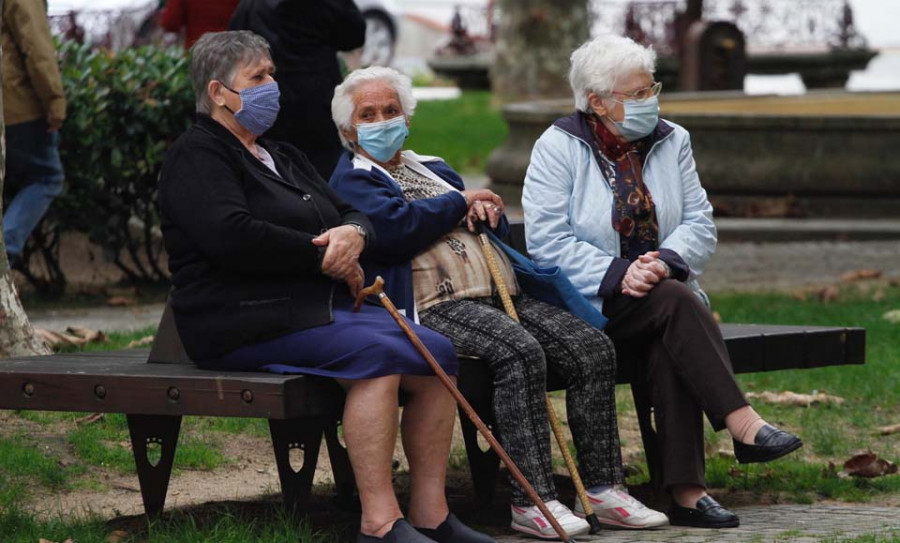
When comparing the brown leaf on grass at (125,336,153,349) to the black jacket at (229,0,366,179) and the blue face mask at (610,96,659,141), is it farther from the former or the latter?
the blue face mask at (610,96,659,141)

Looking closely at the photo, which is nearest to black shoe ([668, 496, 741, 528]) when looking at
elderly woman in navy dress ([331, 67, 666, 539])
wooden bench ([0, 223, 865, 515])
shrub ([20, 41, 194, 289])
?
elderly woman in navy dress ([331, 67, 666, 539])

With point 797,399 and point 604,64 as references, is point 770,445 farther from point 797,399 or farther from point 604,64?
point 797,399

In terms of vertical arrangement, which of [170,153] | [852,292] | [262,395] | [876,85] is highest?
[170,153]

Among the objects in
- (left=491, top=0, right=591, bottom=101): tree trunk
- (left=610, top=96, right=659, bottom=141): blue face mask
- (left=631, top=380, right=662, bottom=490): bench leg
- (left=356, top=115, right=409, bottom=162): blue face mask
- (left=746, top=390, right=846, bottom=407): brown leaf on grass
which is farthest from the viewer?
(left=491, top=0, right=591, bottom=101): tree trunk

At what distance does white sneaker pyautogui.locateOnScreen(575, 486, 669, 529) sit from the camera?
5617mm

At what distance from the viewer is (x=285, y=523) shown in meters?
5.34

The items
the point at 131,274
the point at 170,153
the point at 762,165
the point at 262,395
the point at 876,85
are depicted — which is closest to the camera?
the point at 262,395

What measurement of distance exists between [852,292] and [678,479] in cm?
579

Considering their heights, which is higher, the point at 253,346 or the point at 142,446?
the point at 253,346

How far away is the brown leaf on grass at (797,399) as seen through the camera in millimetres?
8000

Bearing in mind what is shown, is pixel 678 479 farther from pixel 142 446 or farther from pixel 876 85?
pixel 876 85

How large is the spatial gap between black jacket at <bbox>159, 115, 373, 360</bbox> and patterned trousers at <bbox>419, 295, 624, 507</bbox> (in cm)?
47

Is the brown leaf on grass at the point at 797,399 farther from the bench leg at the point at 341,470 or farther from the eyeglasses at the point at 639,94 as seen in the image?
the bench leg at the point at 341,470

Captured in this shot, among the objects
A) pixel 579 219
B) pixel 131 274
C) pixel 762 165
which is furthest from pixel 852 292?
pixel 579 219
